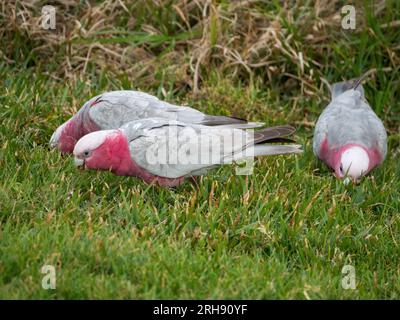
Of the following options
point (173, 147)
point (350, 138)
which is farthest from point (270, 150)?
point (350, 138)

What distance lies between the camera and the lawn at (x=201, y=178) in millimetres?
3602

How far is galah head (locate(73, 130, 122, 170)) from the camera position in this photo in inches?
180

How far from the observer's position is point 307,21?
6.68 m

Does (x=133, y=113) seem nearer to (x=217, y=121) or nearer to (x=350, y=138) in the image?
(x=217, y=121)

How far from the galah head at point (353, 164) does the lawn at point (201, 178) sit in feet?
0.34

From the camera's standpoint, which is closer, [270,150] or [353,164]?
[270,150]

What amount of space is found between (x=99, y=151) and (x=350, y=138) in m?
1.93

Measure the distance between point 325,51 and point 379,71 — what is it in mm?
506

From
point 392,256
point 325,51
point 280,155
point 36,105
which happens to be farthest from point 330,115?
point 36,105

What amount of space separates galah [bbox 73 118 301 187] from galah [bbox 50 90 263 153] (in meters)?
0.27

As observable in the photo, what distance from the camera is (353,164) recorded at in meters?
5.23

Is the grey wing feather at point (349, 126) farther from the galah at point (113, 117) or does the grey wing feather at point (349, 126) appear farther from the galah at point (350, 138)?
the galah at point (113, 117)

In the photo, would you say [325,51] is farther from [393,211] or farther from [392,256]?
[392,256]

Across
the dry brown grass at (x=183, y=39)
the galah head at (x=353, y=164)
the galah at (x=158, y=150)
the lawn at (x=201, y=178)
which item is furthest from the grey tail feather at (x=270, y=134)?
the dry brown grass at (x=183, y=39)
